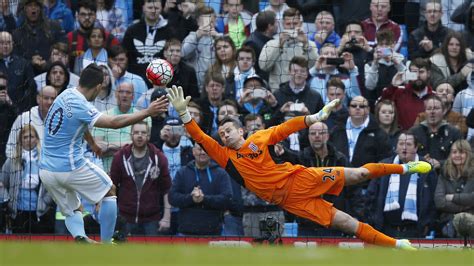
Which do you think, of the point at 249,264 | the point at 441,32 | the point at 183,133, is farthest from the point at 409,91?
the point at 249,264

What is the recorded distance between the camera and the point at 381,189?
1444cm

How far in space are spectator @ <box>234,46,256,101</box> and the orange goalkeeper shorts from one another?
9.80 feet

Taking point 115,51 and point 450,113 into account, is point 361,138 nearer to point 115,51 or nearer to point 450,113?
point 450,113

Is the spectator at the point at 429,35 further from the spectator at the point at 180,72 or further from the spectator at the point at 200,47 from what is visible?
the spectator at the point at 180,72

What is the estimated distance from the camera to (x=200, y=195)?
1438 cm

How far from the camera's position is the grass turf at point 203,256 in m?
8.24

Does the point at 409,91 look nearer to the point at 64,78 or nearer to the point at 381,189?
the point at 381,189

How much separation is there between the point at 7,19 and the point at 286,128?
226 inches

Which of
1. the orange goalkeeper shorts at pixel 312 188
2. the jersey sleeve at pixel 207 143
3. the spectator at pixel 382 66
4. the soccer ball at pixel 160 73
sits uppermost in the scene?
the spectator at pixel 382 66

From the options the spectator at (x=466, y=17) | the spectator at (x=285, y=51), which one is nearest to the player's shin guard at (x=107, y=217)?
the spectator at (x=285, y=51)

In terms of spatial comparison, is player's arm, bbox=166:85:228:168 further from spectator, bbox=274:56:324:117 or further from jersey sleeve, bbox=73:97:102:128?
spectator, bbox=274:56:324:117

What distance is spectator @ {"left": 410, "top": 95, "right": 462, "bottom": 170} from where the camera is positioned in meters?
14.9

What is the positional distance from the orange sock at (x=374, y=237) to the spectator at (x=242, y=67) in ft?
12.0

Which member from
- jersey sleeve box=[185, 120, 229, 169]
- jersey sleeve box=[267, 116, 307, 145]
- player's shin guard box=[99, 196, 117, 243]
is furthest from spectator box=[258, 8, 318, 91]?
player's shin guard box=[99, 196, 117, 243]
